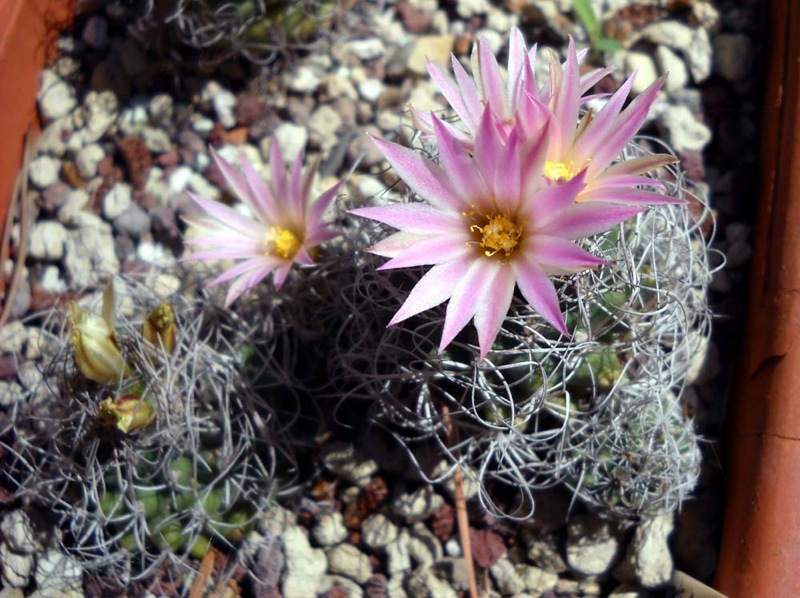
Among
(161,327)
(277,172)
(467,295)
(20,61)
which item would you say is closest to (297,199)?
(277,172)

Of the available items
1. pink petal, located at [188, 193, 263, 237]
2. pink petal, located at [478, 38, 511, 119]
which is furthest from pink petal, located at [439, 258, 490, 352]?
pink petal, located at [188, 193, 263, 237]

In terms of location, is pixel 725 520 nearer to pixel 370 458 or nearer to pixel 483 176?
pixel 370 458

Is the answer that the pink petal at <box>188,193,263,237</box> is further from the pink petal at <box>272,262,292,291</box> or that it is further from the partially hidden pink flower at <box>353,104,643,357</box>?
the partially hidden pink flower at <box>353,104,643,357</box>

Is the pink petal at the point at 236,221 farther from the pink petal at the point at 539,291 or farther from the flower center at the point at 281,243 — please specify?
the pink petal at the point at 539,291

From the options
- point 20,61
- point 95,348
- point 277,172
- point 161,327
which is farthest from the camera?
point 20,61

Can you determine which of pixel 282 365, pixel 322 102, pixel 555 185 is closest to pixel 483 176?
pixel 555 185

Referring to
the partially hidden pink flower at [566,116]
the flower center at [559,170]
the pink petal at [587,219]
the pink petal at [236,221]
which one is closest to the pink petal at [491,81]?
the partially hidden pink flower at [566,116]

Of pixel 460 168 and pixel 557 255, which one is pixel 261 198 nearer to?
pixel 460 168
